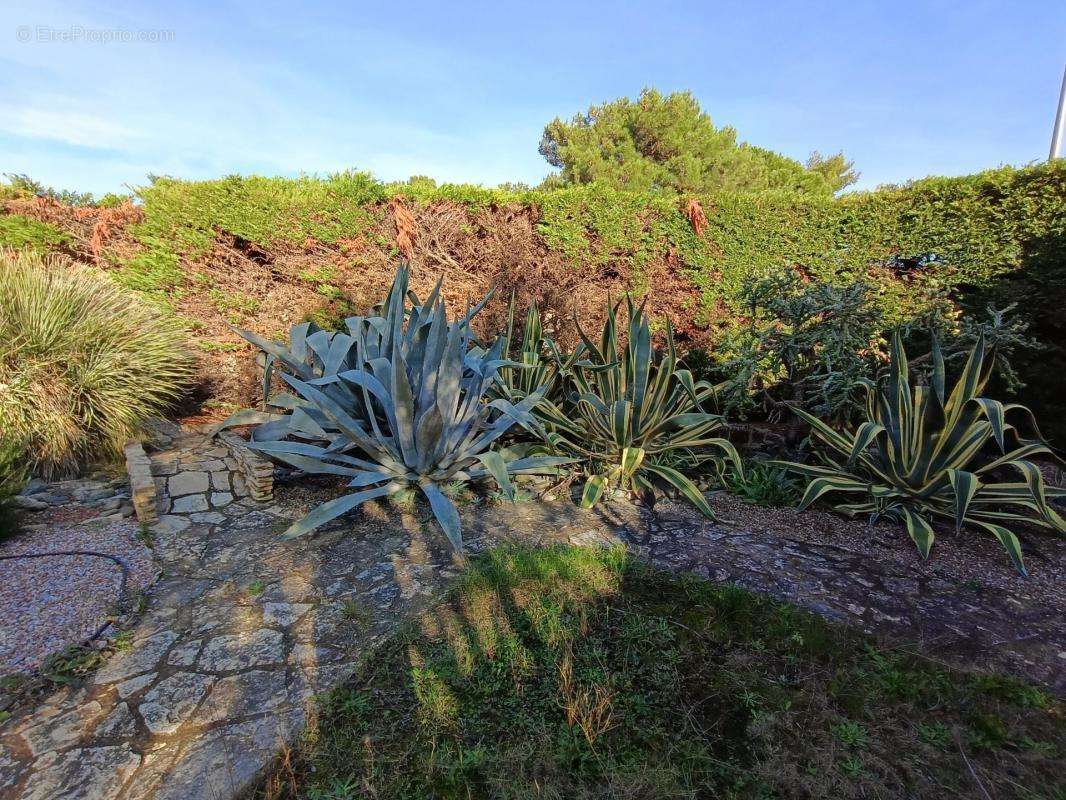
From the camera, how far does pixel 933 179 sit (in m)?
4.32

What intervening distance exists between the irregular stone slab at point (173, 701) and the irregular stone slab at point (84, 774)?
94 mm

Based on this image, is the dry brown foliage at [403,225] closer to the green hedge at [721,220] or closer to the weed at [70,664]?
the green hedge at [721,220]

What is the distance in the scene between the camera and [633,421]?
335 centimetres

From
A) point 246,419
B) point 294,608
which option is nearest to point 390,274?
point 246,419

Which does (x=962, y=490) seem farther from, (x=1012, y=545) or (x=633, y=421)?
(x=633, y=421)

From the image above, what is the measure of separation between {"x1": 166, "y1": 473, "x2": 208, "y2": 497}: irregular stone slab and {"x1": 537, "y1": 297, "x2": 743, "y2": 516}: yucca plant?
7.41ft

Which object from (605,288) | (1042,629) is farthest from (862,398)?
(605,288)

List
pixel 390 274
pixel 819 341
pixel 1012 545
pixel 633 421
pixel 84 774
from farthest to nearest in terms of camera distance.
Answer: pixel 390 274
pixel 819 341
pixel 633 421
pixel 1012 545
pixel 84 774

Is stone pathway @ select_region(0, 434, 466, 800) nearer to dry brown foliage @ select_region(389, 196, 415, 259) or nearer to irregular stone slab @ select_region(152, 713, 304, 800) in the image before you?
irregular stone slab @ select_region(152, 713, 304, 800)

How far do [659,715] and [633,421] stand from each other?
204 centimetres

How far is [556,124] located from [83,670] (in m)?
17.8

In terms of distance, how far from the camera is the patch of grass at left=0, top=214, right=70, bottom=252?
15.2 feet

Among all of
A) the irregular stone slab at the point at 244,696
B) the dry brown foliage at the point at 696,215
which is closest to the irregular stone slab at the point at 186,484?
the irregular stone slab at the point at 244,696

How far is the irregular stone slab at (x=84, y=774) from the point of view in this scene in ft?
4.11
